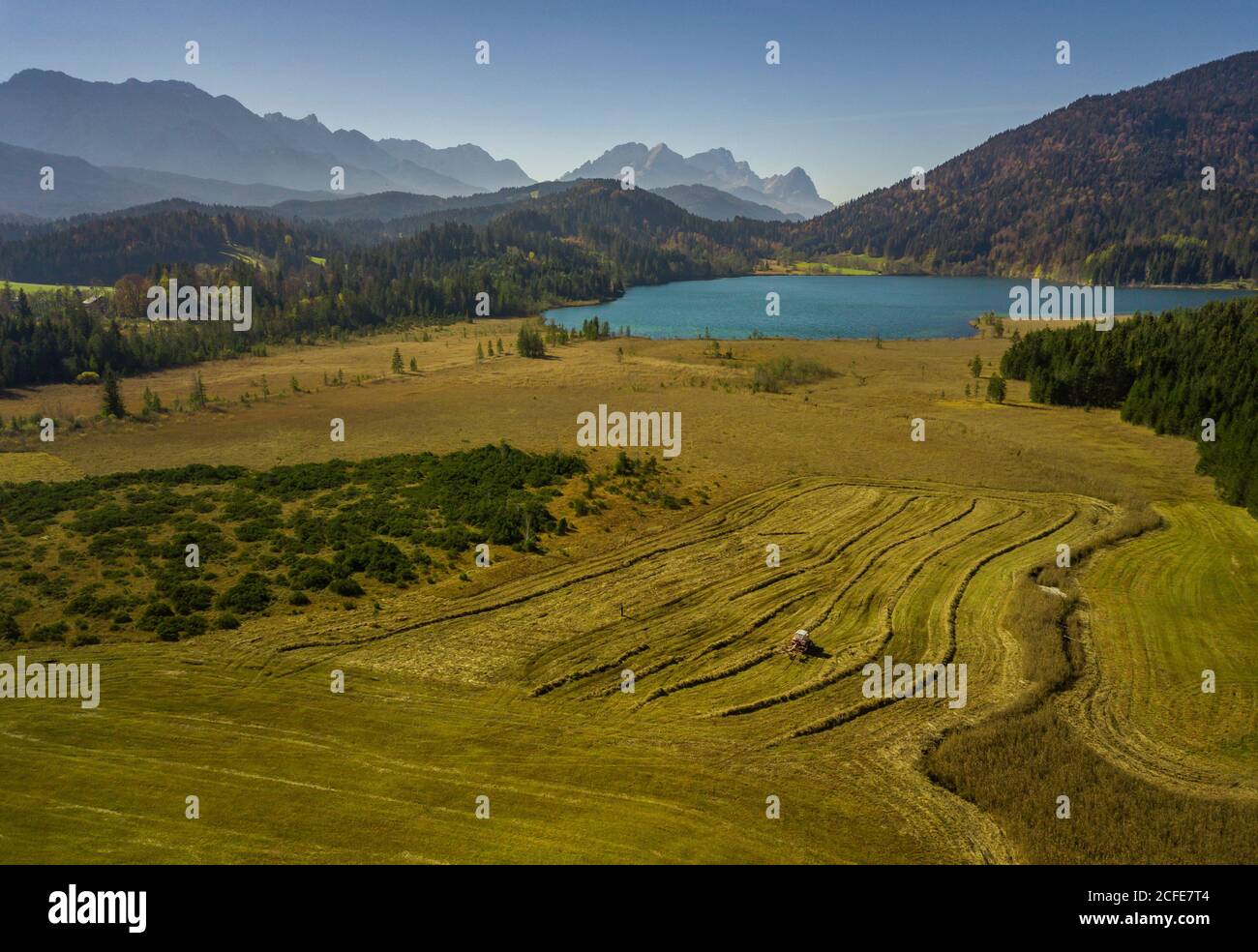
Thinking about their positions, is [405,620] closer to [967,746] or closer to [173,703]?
[173,703]

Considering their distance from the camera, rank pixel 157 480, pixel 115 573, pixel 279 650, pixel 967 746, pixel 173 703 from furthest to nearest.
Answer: pixel 157 480 < pixel 115 573 < pixel 279 650 < pixel 173 703 < pixel 967 746

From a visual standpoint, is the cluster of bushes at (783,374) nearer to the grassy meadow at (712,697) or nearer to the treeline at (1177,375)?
the treeline at (1177,375)

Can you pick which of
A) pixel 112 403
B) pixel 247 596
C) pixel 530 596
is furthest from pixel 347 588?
pixel 112 403

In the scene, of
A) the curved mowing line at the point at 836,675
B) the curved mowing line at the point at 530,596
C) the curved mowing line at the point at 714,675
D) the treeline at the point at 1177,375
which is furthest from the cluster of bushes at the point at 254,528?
the treeline at the point at 1177,375

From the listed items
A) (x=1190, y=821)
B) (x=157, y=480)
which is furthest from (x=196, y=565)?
(x=1190, y=821)

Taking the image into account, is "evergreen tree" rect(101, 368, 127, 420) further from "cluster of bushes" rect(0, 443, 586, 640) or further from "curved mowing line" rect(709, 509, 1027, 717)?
"curved mowing line" rect(709, 509, 1027, 717)
